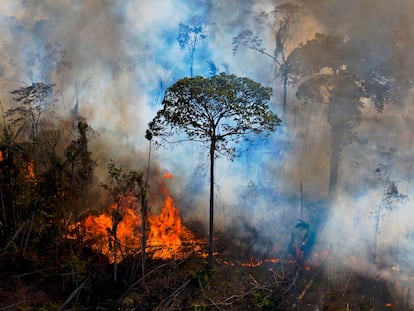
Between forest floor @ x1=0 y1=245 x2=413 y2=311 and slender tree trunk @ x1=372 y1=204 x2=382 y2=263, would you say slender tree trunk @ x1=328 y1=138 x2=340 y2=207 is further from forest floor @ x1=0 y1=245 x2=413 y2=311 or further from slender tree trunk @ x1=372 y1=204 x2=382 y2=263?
forest floor @ x1=0 y1=245 x2=413 y2=311

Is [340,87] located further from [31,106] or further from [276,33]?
[31,106]

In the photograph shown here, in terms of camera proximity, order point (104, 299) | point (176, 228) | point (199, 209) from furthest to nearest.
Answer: point (199, 209) < point (176, 228) < point (104, 299)

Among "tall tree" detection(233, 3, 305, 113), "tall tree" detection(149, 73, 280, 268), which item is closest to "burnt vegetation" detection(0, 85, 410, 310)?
"tall tree" detection(149, 73, 280, 268)

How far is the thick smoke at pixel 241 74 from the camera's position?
85.6 feet

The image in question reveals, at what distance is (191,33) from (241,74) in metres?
5.32

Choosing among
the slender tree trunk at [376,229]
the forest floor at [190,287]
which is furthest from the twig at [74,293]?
the slender tree trunk at [376,229]

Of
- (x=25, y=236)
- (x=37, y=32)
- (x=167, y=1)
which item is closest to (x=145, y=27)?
(x=167, y=1)

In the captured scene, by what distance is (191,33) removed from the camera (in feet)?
103

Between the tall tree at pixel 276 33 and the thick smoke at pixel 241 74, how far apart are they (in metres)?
0.50

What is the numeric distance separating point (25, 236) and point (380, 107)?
82.0ft

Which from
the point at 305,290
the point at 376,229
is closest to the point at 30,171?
the point at 305,290

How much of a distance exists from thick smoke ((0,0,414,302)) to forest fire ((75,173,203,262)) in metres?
2.09

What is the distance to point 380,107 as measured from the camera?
91.0 feet

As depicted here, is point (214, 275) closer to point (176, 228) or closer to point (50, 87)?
point (176, 228)
